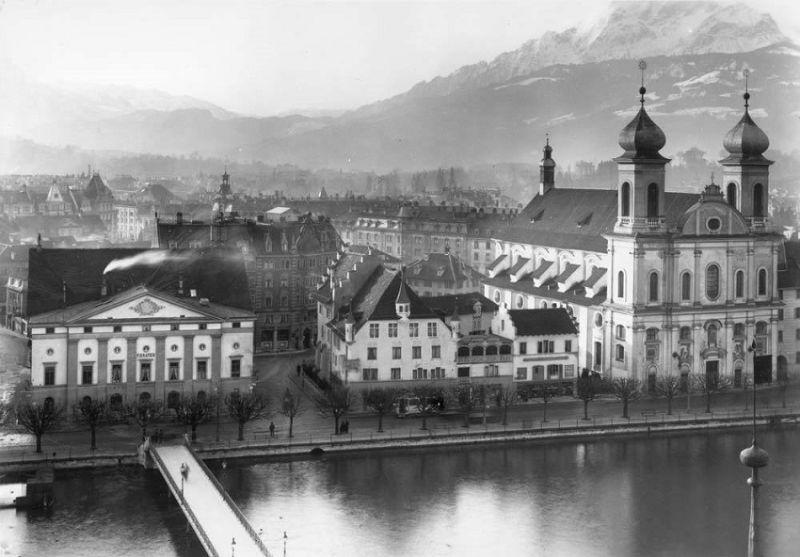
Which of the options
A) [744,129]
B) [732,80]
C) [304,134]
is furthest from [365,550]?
[304,134]

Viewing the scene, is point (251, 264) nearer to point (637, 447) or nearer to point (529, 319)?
point (529, 319)

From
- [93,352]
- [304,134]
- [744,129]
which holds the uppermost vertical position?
[304,134]

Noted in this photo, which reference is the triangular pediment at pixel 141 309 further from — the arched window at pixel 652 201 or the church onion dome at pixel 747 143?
the church onion dome at pixel 747 143

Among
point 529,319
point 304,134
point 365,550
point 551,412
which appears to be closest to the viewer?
point 365,550

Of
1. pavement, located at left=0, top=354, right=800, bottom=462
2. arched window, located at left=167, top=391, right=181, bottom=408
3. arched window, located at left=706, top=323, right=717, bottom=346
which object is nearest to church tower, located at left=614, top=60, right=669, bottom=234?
arched window, located at left=706, top=323, right=717, bottom=346

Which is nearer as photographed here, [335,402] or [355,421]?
[335,402]

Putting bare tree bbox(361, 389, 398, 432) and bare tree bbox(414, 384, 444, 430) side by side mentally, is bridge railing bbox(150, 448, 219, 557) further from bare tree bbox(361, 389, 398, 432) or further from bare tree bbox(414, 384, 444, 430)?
bare tree bbox(414, 384, 444, 430)

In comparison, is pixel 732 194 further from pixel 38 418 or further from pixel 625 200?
pixel 38 418

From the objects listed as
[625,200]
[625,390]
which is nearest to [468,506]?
[625,390]
